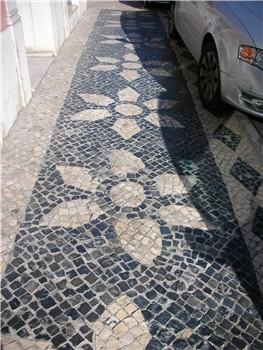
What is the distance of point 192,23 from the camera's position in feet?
16.6

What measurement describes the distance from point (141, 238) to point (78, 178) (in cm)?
89

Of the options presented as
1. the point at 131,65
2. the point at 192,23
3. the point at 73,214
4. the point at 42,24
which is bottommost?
the point at 131,65

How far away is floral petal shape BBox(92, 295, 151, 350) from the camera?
194 cm

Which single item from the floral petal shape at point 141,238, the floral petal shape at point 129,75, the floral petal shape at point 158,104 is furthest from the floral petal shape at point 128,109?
the floral petal shape at point 141,238

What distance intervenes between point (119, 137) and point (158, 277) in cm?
185

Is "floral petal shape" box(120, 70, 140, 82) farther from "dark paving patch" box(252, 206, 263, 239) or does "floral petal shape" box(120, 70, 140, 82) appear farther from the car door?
"dark paving patch" box(252, 206, 263, 239)

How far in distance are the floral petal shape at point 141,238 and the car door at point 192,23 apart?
2.90m

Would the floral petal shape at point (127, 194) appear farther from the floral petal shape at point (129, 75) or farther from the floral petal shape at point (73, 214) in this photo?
the floral petal shape at point (129, 75)

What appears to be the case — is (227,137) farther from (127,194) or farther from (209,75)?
(127,194)

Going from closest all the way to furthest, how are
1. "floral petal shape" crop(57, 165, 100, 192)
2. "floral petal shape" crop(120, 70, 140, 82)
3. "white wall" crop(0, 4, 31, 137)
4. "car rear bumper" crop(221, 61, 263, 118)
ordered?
1. "floral petal shape" crop(57, 165, 100, 192)
2. "car rear bumper" crop(221, 61, 263, 118)
3. "white wall" crop(0, 4, 31, 137)
4. "floral petal shape" crop(120, 70, 140, 82)

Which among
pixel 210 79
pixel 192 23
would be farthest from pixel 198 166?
pixel 192 23

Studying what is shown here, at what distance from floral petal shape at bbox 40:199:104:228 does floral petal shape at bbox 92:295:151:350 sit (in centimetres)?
76

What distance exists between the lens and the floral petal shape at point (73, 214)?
8.89 feet

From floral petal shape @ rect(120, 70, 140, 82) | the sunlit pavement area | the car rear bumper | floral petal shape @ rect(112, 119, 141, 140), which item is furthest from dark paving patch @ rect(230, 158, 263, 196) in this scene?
floral petal shape @ rect(120, 70, 140, 82)
